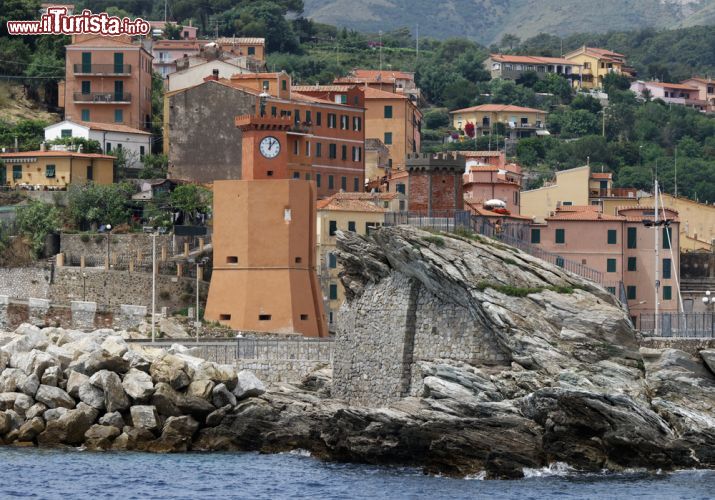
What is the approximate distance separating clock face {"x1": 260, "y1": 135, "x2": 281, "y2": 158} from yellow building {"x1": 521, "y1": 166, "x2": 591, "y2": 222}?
42.6 feet

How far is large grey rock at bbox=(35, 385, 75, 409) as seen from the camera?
67688 millimetres

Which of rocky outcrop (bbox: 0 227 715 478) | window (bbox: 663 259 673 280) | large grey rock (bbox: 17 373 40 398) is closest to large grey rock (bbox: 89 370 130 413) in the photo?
rocky outcrop (bbox: 0 227 715 478)

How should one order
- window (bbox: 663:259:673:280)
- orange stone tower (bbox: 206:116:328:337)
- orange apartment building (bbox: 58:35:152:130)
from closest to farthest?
window (bbox: 663:259:673:280) → orange stone tower (bbox: 206:116:328:337) → orange apartment building (bbox: 58:35:152:130)

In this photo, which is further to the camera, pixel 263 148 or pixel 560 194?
pixel 560 194

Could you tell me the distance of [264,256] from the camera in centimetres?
8431

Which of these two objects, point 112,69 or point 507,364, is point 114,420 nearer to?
point 507,364

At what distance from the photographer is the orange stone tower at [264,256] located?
83625mm

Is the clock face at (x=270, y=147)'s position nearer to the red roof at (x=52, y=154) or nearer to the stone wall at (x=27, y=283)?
the stone wall at (x=27, y=283)

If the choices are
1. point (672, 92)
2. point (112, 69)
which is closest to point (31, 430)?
point (112, 69)

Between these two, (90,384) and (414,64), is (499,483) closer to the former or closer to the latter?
(90,384)

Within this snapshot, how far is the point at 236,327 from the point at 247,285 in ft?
5.78

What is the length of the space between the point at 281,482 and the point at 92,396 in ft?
32.8

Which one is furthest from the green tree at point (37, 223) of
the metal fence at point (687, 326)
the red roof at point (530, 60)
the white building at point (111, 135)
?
the red roof at point (530, 60)

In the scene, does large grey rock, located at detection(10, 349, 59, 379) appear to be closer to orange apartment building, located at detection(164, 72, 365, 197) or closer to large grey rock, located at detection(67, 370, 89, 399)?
large grey rock, located at detection(67, 370, 89, 399)
